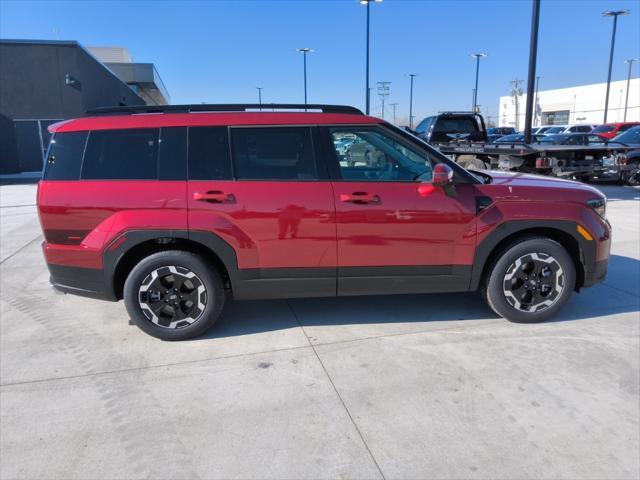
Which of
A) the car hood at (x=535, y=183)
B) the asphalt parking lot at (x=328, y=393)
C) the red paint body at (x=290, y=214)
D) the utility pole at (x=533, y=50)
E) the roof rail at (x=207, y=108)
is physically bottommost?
the asphalt parking lot at (x=328, y=393)

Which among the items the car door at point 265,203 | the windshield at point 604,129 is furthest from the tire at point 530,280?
the windshield at point 604,129

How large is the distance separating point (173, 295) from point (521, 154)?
378 inches

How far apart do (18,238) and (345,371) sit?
712 cm

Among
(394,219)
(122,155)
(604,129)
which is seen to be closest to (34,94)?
(122,155)

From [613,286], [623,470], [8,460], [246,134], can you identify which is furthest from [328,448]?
[613,286]

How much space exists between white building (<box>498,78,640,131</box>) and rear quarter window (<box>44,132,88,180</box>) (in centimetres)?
7094

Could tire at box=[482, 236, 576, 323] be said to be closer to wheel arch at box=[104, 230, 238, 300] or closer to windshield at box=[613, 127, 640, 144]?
wheel arch at box=[104, 230, 238, 300]

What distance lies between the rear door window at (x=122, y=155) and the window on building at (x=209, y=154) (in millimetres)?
298

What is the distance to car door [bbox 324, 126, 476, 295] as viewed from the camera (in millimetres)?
3891

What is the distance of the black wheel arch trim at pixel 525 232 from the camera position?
407 cm

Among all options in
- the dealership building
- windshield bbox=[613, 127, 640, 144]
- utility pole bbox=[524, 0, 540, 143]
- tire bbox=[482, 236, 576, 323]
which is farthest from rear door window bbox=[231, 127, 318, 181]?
the dealership building

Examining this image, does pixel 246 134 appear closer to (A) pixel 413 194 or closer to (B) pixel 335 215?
(B) pixel 335 215

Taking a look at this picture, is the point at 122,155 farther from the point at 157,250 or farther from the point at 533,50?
the point at 533,50

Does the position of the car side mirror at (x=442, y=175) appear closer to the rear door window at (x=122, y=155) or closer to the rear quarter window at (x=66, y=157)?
the rear door window at (x=122, y=155)
